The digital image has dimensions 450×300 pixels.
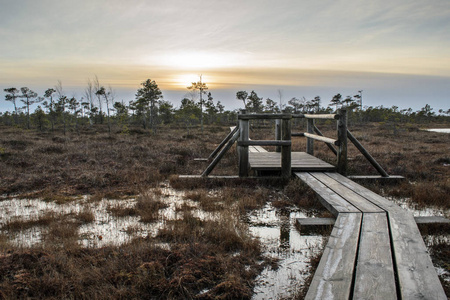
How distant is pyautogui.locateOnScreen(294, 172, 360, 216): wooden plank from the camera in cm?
426

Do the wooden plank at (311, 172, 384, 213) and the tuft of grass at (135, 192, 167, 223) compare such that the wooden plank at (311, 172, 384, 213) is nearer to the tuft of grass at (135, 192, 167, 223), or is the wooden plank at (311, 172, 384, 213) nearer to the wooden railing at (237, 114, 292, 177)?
the wooden railing at (237, 114, 292, 177)

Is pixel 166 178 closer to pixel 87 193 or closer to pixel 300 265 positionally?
pixel 87 193

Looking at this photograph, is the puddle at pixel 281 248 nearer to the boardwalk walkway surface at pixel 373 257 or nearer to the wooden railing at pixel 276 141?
the boardwalk walkway surface at pixel 373 257

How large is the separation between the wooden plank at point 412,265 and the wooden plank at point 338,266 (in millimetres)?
399

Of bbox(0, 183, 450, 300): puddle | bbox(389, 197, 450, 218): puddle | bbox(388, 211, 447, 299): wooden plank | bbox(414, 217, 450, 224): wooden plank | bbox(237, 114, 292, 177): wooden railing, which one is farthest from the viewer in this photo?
bbox(237, 114, 292, 177): wooden railing

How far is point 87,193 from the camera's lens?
6.88 metres

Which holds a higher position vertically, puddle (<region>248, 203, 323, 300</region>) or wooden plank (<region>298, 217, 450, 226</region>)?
wooden plank (<region>298, 217, 450, 226</region>)

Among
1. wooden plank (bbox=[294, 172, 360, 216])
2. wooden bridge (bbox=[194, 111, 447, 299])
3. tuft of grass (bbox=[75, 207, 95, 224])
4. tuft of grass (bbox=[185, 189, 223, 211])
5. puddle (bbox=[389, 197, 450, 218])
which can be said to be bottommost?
puddle (bbox=[389, 197, 450, 218])

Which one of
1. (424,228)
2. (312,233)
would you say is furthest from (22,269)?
(424,228)

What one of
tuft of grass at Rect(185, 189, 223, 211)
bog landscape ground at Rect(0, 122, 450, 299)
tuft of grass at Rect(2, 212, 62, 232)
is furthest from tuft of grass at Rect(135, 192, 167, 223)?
tuft of grass at Rect(2, 212, 62, 232)

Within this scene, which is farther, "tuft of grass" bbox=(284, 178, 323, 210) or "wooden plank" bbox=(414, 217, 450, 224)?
"tuft of grass" bbox=(284, 178, 323, 210)

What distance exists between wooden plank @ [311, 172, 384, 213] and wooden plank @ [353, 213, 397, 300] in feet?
1.56

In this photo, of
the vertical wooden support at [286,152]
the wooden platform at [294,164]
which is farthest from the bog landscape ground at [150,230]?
the wooden platform at [294,164]

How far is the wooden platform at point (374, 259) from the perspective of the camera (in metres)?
2.34
